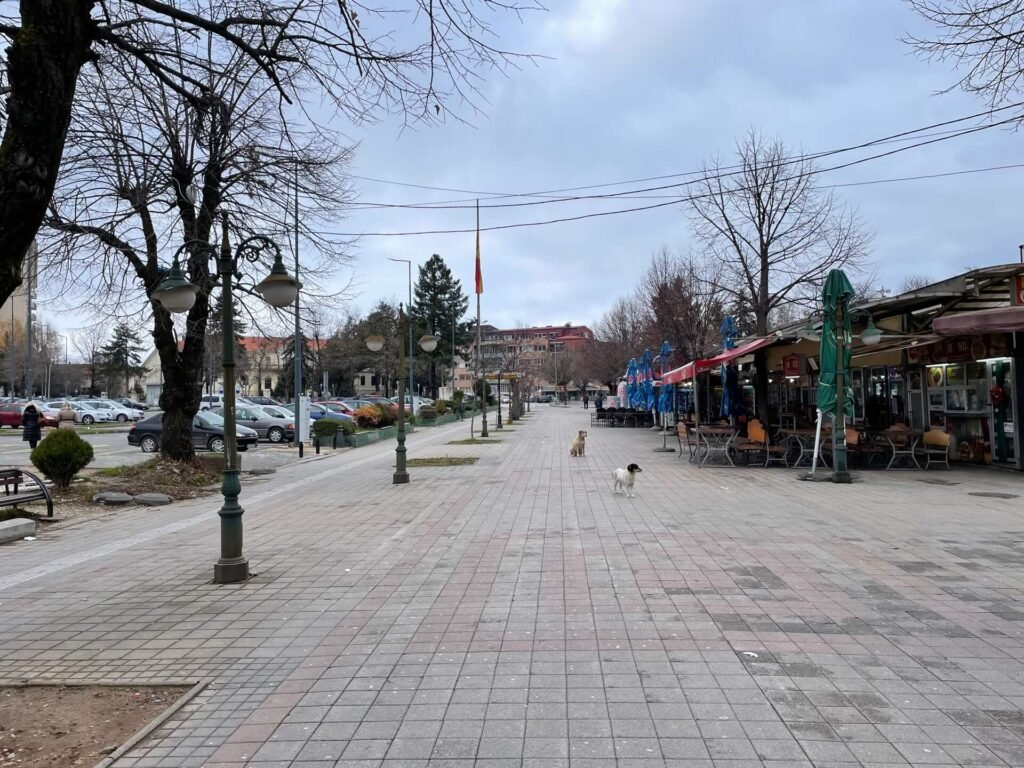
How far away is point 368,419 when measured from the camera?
102ft

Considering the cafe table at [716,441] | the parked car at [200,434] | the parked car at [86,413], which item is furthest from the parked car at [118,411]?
the cafe table at [716,441]

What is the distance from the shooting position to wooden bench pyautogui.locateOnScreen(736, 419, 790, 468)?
51.7ft

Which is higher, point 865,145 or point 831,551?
point 865,145

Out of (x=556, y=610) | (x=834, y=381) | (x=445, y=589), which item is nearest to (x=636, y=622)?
(x=556, y=610)

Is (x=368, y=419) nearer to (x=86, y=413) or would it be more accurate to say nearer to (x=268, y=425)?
(x=268, y=425)

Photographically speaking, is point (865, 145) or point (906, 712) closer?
point (906, 712)

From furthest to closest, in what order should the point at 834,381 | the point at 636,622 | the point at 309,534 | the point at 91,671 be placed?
the point at 834,381 → the point at 309,534 → the point at 636,622 → the point at 91,671

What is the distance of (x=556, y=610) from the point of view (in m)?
5.56

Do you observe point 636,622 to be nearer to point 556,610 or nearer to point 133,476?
point 556,610

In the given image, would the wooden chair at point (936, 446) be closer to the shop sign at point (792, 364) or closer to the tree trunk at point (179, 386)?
the shop sign at point (792, 364)

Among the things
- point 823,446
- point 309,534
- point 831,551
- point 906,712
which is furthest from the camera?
point 823,446

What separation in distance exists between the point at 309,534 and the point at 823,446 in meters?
11.9

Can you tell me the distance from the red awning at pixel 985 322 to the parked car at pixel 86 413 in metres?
47.7

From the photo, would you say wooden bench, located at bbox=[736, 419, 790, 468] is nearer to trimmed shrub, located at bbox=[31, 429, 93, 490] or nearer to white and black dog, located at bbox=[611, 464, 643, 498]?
white and black dog, located at bbox=[611, 464, 643, 498]
